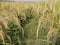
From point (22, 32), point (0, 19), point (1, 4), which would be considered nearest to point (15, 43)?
point (22, 32)

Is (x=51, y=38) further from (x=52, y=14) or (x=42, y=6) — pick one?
(x=42, y=6)

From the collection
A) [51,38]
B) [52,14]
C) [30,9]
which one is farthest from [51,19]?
[30,9]

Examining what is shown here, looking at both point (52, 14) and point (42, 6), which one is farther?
point (42, 6)

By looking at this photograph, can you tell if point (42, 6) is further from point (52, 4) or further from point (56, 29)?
point (56, 29)

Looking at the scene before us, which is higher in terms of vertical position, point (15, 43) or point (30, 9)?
point (30, 9)

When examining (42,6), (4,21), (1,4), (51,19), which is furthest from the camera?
(1,4)

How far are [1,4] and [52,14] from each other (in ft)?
2.24

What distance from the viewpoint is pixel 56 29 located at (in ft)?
7.43

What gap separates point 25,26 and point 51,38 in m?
0.35

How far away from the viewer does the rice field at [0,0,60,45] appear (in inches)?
87.7

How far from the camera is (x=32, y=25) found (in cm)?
236

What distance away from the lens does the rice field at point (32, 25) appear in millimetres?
2227

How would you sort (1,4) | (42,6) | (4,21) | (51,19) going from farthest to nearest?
(1,4) → (42,6) → (51,19) → (4,21)

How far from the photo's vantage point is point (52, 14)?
2359mm
